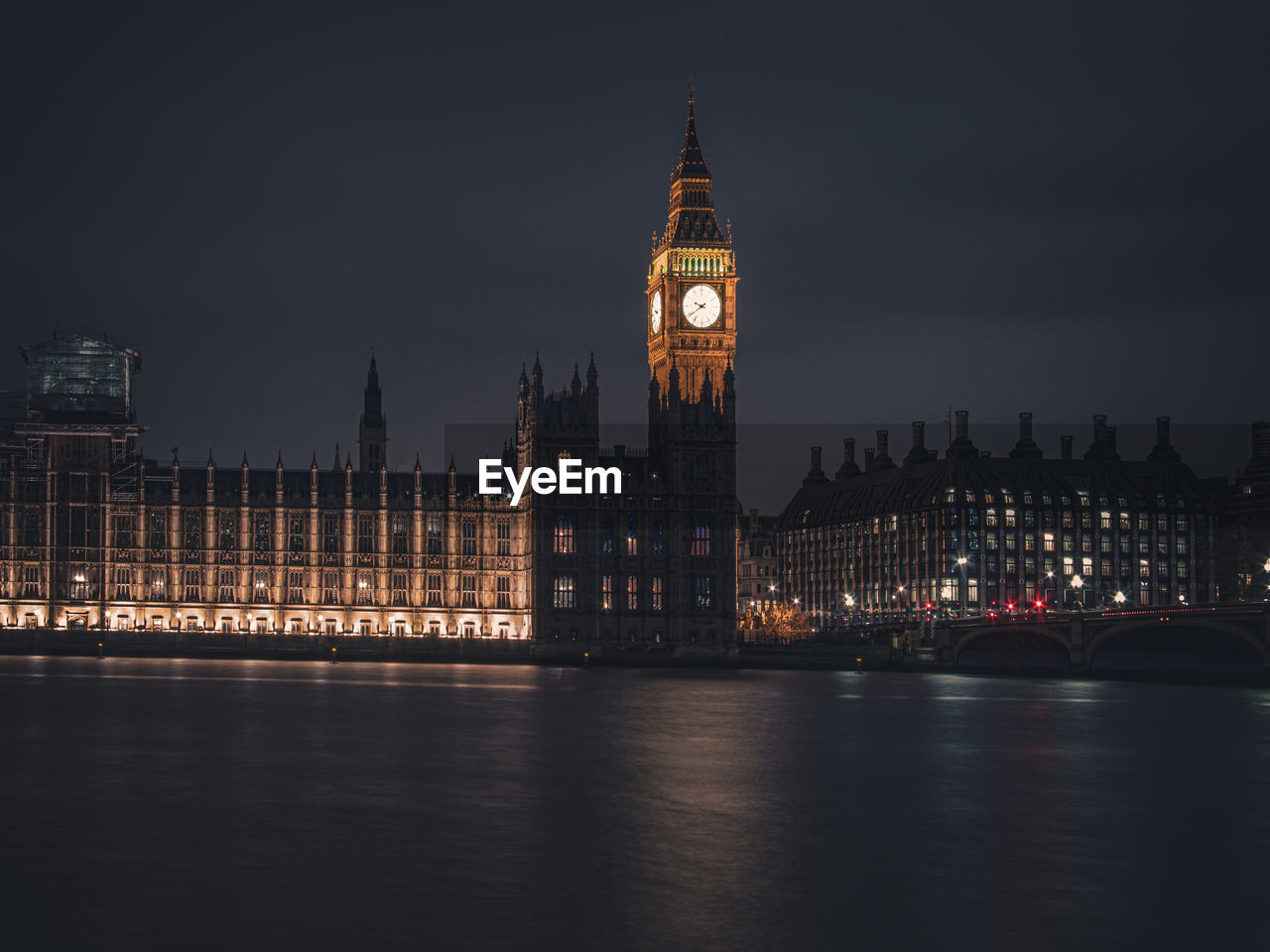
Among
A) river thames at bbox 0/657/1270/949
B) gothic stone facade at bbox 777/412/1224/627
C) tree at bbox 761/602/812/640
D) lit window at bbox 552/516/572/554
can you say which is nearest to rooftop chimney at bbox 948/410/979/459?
gothic stone facade at bbox 777/412/1224/627

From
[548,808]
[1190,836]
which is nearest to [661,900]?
[548,808]

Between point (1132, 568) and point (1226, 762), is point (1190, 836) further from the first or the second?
point (1132, 568)

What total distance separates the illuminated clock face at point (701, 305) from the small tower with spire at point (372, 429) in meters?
33.5

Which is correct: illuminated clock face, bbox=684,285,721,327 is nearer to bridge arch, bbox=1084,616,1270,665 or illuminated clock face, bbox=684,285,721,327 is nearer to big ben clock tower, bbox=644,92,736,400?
big ben clock tower, bbox=644,92,736,400

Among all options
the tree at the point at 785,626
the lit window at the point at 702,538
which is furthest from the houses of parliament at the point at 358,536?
the tree at the point at 785,626

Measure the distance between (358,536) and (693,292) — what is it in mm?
45674

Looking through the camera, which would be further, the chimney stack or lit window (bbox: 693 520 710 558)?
the chimney stack

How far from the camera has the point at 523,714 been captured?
8288cm

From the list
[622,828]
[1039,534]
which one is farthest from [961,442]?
[622,828]

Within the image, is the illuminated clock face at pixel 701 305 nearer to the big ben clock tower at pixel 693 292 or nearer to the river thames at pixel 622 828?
the big ben clock tower at pixel 693 292

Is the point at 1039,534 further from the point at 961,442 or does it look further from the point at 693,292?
the point at 693,292

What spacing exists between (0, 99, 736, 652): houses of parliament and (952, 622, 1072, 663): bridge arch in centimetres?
2406

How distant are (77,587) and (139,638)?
1599 centimetres

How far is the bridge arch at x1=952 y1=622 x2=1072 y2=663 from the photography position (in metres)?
130
